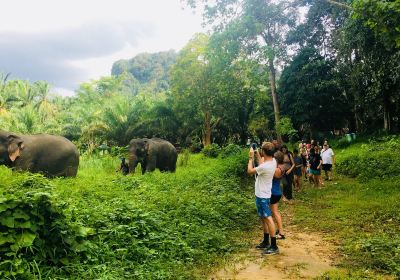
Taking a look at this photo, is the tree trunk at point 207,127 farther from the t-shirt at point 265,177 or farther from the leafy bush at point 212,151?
the t-shirt at point 265,177

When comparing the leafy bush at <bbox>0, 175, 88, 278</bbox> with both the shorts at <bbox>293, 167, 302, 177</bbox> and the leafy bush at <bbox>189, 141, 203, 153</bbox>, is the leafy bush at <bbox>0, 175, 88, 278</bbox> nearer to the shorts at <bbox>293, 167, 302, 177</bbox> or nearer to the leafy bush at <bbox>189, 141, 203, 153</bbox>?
the shorts at <bbox>293, 167, 302, 177</bbox>

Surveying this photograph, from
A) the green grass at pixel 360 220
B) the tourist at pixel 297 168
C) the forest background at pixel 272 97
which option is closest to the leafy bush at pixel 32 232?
the green grass at pixel 360 220

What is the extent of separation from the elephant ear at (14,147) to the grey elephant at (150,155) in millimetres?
4402

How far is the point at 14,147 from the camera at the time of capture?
32.4 feet

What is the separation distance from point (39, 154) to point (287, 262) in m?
7.75

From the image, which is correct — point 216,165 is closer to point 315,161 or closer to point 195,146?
point 315,161

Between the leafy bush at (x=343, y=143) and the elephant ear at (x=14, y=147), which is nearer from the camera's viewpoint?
the elephant ear at (x=14, y=147)

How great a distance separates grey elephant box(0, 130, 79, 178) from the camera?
32.5 feet

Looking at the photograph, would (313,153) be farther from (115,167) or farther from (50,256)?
(50,256)

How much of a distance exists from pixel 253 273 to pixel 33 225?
289cm

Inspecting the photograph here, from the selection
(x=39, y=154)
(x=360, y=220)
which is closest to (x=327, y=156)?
(x=360, y=220)

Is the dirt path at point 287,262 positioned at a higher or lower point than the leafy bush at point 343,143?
lower

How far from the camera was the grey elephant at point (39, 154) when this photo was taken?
990 centimetres

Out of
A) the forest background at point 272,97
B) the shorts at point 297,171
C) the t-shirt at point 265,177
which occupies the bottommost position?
the shorts at point 297,171
